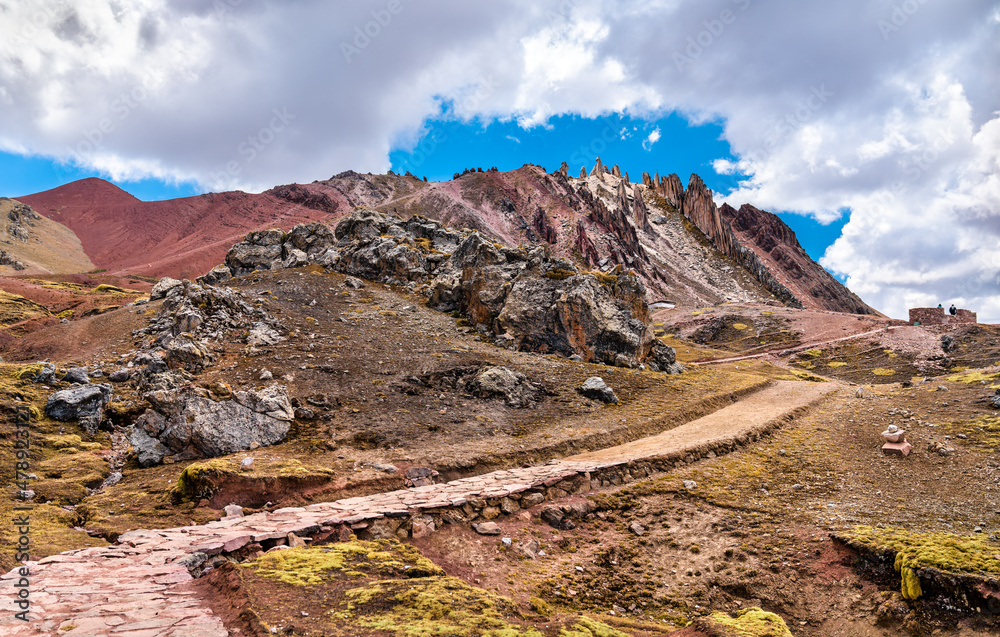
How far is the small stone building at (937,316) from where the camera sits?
2347 inches

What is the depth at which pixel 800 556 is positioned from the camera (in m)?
8.84

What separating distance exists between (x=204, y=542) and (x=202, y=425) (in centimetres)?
802

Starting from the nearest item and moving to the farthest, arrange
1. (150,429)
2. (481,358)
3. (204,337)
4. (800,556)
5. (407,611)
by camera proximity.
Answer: (407,611), (800,556), (150,429), (204,337), (481,358)

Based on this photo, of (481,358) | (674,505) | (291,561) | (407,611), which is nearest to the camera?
(407,611)

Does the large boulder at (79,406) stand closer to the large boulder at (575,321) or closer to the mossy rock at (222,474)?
the mossy rock at (222,474)

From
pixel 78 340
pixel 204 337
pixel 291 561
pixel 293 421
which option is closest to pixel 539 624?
pixel 291 561

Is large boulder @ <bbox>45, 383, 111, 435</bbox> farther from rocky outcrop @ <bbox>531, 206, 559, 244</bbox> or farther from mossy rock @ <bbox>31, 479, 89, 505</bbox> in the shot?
rocky outcrop @ <bbox>531, 206, 559, 244</bbox>

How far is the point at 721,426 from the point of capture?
66.8 feet

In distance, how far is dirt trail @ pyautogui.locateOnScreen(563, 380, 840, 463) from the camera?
16328 mm

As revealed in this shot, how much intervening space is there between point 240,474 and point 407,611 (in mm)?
9166

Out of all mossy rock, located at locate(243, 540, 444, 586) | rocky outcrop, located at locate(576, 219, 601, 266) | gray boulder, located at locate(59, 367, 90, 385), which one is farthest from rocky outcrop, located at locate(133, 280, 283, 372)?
rocky outcrop, located at locate(576, 219, 601, 266)

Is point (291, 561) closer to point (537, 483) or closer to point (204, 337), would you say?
point (537, 483)

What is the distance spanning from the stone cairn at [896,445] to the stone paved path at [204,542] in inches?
196

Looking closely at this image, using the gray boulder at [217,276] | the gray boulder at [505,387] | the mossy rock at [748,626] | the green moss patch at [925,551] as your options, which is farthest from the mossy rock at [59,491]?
the gray boulder at [217,276]
